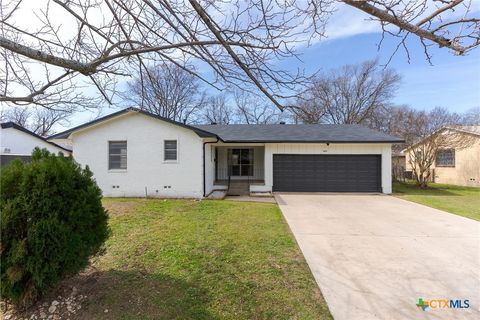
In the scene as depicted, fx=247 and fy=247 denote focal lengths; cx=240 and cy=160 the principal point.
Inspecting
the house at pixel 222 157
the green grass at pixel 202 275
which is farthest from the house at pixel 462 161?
the green grass at pixel 202 275

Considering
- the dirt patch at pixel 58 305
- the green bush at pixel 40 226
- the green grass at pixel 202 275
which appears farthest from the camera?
the green grass at pixel 202 275

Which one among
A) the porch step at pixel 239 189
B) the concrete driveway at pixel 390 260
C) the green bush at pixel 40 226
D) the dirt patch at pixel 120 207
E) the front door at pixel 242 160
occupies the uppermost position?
the front door at pixel 242 160

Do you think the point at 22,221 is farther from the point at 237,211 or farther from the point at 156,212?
the point at 237,211

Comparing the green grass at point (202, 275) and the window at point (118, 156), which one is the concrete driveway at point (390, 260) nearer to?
the green grass at point (202, 275)

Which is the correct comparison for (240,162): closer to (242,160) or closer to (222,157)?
(242,160)

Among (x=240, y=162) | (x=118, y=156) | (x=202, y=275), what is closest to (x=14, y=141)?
(x=118, y=156)

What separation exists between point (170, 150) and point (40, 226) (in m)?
9.07

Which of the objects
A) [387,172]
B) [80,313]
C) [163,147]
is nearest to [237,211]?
[163,147]

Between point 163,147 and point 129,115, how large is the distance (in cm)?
219

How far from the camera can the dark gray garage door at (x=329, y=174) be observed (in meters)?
13.2

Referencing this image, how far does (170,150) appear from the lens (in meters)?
11.5

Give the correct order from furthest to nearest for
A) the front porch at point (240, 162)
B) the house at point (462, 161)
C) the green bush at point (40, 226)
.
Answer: the house at point (462, 161) → the front porch at point (240, 162) → the green bush at point (40, 226)

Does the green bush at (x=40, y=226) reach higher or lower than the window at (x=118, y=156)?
lower

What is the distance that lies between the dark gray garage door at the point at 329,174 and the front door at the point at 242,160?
2.74m
